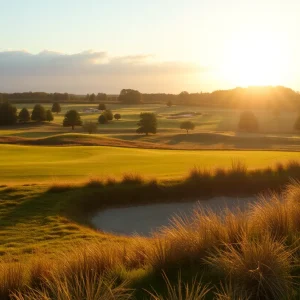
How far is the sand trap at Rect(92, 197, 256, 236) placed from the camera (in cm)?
1491

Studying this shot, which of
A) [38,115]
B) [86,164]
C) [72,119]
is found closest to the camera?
[86,164]

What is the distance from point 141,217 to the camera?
52.4ft

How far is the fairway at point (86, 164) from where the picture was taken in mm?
20156

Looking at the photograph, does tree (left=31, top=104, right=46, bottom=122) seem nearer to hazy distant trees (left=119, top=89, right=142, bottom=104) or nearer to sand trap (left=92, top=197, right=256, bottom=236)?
hazy distant trees (left=119, top=89, right=142, bottom=104)

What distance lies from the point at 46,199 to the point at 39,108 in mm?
67916

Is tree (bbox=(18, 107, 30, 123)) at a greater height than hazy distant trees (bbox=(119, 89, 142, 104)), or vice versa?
hazy distant trees (bbox=(119, 89, 142, 104))

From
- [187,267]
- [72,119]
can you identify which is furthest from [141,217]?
[72,119]

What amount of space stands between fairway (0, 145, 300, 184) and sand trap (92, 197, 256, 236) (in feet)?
6.72

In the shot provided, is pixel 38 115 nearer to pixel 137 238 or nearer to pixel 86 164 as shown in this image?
pixel 86 164

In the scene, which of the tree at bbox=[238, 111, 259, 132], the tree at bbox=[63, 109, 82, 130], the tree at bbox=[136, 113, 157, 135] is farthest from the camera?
the tree at bbox=[63, 109, 82, 130]

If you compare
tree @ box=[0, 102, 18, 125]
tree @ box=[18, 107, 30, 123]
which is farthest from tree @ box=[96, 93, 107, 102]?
tree @ box=[0, 102, 18, 125]

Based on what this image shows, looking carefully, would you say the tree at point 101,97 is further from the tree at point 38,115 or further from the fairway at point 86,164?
the fairway at point 86,164

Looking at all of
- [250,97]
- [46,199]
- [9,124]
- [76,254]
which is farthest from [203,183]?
[250,97]

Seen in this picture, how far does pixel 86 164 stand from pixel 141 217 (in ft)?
28.6
